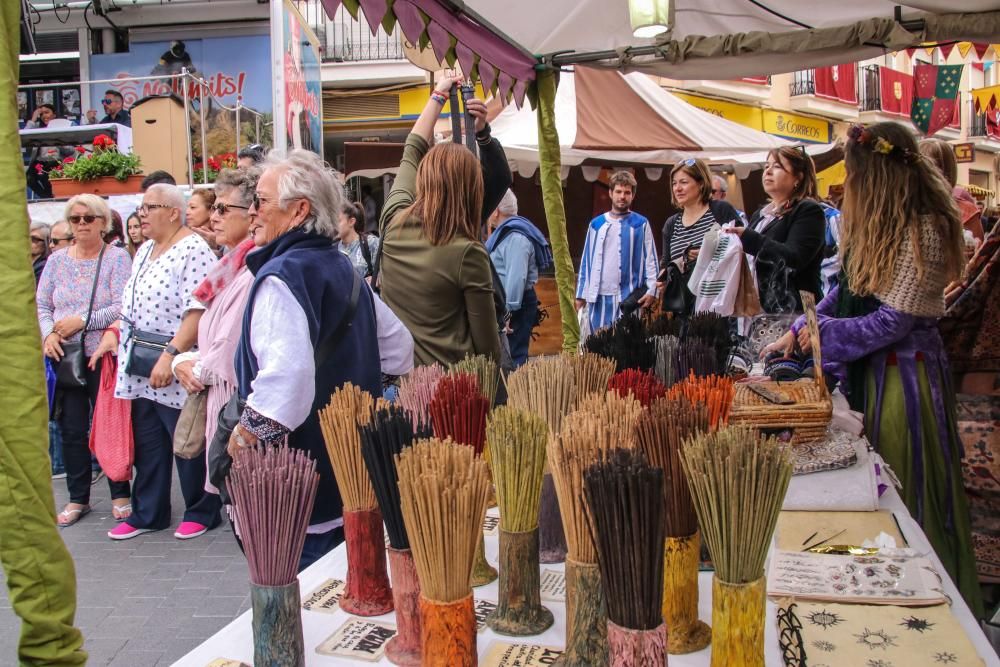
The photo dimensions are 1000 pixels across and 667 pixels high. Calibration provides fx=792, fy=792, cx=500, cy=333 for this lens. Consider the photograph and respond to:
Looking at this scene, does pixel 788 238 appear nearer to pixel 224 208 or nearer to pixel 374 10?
pixel 374 10

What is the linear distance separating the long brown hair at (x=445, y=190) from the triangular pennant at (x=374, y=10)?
1.69 ft

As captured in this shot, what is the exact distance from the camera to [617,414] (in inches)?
43.5

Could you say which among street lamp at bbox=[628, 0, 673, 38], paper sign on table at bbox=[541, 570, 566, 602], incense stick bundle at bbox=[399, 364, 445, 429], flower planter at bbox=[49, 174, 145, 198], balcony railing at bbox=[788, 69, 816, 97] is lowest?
paper sign on table at bbox=[541, 570, 566, 602]

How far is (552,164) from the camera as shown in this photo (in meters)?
3.92

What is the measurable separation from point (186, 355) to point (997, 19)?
3316 mm

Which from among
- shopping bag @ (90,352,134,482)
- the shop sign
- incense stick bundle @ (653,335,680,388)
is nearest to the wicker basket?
incense stick bundle @ (653,335,680,388)

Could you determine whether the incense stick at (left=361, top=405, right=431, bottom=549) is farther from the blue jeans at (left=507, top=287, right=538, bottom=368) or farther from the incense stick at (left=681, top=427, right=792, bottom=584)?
the blue jeans at (left=507, top=287, right=538, bottom=368)

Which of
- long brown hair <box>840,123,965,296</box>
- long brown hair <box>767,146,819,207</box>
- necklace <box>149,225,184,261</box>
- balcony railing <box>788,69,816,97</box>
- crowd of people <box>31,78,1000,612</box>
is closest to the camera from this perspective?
crowd of people <box>31,78,1000,612</box>

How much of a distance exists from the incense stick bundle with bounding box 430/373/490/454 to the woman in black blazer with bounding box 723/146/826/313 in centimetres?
247

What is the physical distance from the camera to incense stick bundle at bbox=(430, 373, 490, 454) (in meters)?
1.24

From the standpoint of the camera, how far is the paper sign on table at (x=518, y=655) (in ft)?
3.58

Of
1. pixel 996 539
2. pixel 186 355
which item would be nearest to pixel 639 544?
pixel 996 539

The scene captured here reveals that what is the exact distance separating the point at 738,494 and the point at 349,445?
1.94 ft

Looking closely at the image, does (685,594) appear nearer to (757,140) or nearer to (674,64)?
(674,64)
